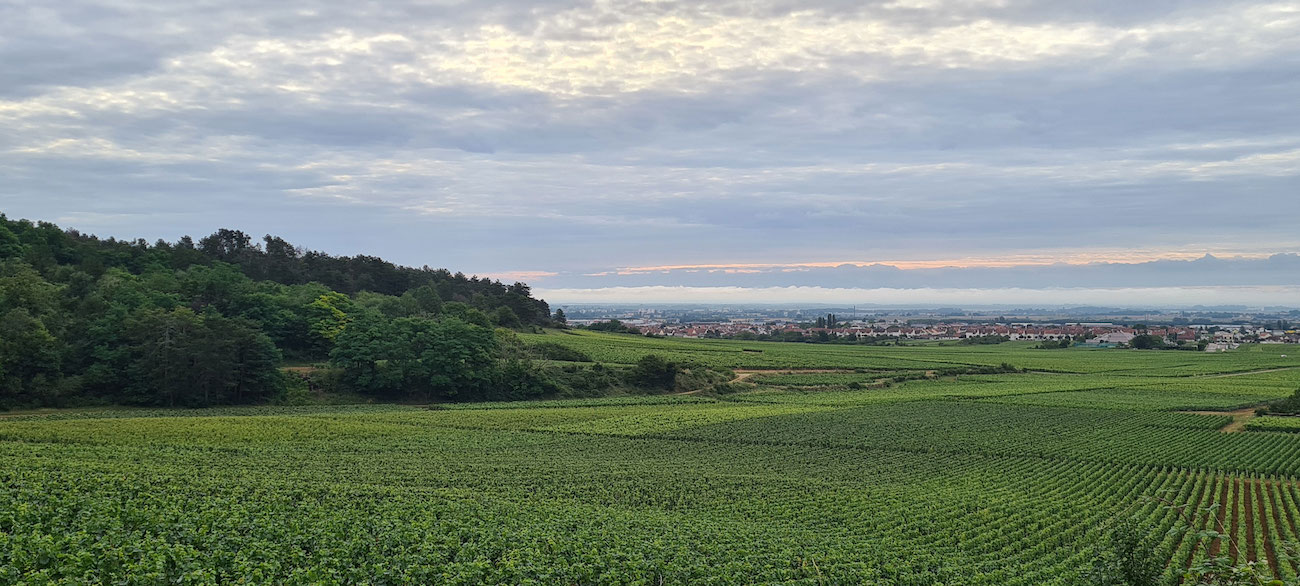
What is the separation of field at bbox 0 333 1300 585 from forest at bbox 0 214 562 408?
564 centimetres

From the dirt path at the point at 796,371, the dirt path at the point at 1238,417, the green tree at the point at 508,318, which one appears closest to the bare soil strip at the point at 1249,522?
the dirt path at the point at 1238,417

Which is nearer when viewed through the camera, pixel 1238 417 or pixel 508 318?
pixel 1238 417

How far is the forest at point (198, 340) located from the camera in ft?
185

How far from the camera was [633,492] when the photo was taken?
29578 mm

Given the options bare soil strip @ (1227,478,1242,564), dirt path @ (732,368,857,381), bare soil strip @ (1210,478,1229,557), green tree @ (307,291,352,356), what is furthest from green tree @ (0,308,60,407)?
bare soil strip @ (1227,478,1242,564)

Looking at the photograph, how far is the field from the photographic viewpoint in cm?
1731

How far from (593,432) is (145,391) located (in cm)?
3330

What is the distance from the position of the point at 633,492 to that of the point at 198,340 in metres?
42.9

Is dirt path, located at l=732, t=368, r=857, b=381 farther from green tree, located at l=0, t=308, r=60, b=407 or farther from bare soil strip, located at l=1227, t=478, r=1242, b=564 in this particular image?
green tree, located at l=0, t=308, r=60, b=407

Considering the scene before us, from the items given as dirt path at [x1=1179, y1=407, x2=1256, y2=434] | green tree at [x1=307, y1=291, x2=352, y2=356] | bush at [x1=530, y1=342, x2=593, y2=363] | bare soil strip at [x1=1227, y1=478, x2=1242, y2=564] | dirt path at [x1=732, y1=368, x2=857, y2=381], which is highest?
green tree at [x1=307, y1=291, x2=352, y2=356]

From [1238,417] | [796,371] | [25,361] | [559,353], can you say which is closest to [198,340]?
[25,361]

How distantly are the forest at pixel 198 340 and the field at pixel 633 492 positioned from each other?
18.5ft

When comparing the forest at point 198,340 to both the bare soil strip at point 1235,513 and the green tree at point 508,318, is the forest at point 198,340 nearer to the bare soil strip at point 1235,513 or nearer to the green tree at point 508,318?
the green tree at point 508,318

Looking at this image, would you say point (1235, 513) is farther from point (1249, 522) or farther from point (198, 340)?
point (198, 340)
